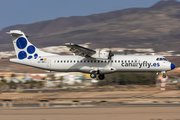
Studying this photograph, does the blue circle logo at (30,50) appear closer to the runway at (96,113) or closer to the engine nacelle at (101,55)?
the engine nacelle at (101,55)

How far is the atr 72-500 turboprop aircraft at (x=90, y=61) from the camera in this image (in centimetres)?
3055

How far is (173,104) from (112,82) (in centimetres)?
1877

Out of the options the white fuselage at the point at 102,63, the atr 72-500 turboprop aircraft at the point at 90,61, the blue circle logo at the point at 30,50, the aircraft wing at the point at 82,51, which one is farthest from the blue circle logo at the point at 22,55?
the aircraft wing at the point at 82,51

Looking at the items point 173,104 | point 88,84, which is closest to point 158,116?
point 173,104

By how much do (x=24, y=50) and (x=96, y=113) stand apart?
1818cm

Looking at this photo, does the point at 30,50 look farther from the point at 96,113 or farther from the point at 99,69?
the point at 96,113

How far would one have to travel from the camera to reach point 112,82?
122ft

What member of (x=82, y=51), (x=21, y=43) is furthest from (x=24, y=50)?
(x=82, y=51)

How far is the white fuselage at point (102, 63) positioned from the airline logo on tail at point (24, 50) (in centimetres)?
45

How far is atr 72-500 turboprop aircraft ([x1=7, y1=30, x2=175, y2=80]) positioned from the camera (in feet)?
100

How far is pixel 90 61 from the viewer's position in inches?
1235

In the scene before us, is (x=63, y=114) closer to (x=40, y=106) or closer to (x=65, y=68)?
(x=40, y=106)

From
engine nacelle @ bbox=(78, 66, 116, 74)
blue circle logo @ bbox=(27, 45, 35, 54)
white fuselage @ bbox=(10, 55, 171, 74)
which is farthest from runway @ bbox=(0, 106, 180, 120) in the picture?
blue circle logo @ bbox=(27, 45, 35, 54)

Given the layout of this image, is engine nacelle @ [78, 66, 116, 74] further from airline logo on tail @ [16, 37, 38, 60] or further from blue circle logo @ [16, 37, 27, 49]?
blue circle logo @ [16, 37, 27, 49]
